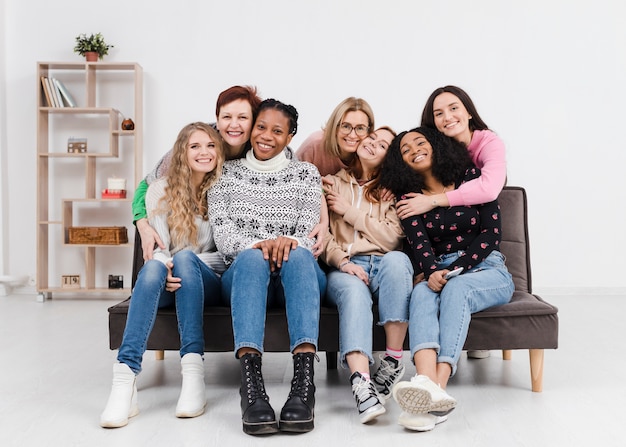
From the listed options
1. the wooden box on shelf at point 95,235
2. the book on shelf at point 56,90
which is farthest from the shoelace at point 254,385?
the book on shelf at point 56,90

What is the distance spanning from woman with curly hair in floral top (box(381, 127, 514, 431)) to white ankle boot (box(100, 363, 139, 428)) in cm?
77

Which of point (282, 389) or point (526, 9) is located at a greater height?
point (526, 9)

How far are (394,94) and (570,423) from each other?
10.8 ft

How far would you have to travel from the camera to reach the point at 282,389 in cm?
236

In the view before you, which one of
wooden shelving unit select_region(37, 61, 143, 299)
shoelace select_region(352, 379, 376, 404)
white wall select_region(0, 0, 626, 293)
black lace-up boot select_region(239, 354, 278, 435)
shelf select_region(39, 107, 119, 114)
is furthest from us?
white wall select_region(0, 0, 626, 293)

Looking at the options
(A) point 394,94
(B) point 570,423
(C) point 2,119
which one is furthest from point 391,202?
(C) point 2,119

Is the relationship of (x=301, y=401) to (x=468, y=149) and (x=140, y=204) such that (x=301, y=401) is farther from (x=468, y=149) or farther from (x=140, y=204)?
(x=468, y=149)

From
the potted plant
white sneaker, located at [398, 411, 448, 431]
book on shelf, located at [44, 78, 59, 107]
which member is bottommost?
white sneaker, located at [398, 411, 448, 431]

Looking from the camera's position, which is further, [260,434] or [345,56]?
[345,56]

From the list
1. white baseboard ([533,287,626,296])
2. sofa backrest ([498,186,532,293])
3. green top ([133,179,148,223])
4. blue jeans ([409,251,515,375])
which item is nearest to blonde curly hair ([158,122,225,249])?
green top ([133,179,148,223])

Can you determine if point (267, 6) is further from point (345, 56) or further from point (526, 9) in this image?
point (526, 9)

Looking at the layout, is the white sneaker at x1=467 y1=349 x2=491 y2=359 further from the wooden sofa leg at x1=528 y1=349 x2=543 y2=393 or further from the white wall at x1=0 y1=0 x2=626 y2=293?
the white wall at x1=0 y1=0 x2=626 y2=293

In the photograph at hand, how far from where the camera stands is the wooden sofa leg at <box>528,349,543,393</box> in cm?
229

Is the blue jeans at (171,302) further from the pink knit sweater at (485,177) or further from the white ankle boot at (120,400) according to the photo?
the pink knit sweater at (485,177)
